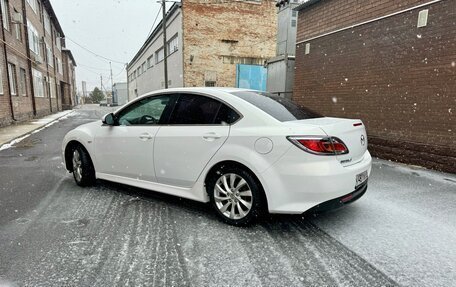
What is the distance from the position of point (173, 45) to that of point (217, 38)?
168 inches

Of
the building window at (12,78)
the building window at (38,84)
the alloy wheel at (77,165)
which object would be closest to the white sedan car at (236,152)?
the alloy wheel at (77,165)

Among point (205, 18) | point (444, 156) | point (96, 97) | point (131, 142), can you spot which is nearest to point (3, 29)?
point (205, 18)

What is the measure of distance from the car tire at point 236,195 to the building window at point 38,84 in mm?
20309

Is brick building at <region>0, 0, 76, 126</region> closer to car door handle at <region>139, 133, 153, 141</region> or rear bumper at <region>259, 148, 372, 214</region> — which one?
car door handle at <region>139, 133, 153, 141</region>

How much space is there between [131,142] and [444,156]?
5.84m

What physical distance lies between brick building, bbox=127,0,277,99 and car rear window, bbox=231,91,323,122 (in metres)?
18.2

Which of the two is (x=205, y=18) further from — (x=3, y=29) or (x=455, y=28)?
(x=455, y=28)

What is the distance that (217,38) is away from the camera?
71.9ft

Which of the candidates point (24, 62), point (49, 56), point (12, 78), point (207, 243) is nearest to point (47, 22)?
point (49, 56)

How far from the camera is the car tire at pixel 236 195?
3184mm

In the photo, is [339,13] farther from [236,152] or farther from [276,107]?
[236,152]

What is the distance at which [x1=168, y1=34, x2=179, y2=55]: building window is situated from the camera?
75.9 ft

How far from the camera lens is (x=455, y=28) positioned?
5.71 meters

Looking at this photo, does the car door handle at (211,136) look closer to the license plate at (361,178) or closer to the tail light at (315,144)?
Answer: the tail light at (315,144)
